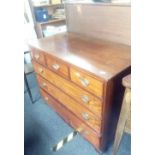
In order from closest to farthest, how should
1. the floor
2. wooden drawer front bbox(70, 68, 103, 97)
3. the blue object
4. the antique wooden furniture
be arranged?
1. the antique wooden furniture
2. wooden drawer front bbox(70, 68, 103, 97)
3. the floor
4. the blue object

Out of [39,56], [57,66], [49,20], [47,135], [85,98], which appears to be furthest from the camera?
[49,20]

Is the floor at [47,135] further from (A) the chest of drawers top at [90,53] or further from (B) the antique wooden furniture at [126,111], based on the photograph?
(A) the chest of drawers top at [90,53]

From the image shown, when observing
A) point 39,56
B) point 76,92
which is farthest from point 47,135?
point 39,56

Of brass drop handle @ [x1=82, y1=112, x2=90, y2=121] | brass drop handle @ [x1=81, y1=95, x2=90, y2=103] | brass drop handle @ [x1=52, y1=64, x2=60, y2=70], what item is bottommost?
brass drop handle @ [x1=82, y1=112, x2=90, y2=121]

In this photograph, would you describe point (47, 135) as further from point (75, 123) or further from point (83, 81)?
point (83, 81)

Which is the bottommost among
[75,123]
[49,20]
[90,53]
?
[75,123]

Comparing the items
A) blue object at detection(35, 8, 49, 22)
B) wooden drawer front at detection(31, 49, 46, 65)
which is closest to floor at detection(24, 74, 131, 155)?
wooden drawer front at detection(31, 49, 46, 65)

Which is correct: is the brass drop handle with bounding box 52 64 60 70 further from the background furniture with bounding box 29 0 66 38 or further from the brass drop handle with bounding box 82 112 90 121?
the background furniture with bounding box 29 0 66 38

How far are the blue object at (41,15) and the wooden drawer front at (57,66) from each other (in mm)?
1500

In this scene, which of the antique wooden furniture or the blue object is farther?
the blue object

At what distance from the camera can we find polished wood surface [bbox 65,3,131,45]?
1.19m

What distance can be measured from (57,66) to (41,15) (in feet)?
5.44

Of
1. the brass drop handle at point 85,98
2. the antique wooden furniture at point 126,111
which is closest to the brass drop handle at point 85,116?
the brass drop handle at point 85,98

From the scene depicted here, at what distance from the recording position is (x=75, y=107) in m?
1.33
